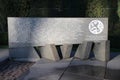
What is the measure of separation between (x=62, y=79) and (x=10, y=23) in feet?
10.4

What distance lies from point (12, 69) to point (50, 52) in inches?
50.4

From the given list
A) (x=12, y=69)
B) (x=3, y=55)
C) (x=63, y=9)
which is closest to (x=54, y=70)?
(x=12, y=69)

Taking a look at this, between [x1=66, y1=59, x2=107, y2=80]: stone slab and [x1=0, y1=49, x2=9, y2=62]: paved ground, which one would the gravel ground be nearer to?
[x1=0, y1=49, x2=9, y2=62]: paved ground

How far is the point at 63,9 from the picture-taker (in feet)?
49.9

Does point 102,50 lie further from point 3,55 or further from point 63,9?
point 63,9

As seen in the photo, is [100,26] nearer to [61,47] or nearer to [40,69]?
[61,47]

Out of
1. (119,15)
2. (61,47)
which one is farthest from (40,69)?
(119,15)

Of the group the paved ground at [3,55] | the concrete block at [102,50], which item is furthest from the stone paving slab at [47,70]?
the paved ground at [3,55]

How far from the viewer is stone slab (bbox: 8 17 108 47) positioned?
9.93 m

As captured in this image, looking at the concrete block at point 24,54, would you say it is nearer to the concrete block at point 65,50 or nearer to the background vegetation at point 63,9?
the concrete block at point 65,50

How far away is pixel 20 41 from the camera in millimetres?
9984

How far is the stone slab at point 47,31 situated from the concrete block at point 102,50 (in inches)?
8.2

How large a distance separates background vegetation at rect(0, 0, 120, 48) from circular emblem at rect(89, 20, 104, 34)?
14.2 feet

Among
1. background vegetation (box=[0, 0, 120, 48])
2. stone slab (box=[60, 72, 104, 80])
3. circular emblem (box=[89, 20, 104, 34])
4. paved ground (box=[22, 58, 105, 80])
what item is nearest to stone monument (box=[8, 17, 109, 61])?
circular emblem (box=[89, 20, 104, 34])
